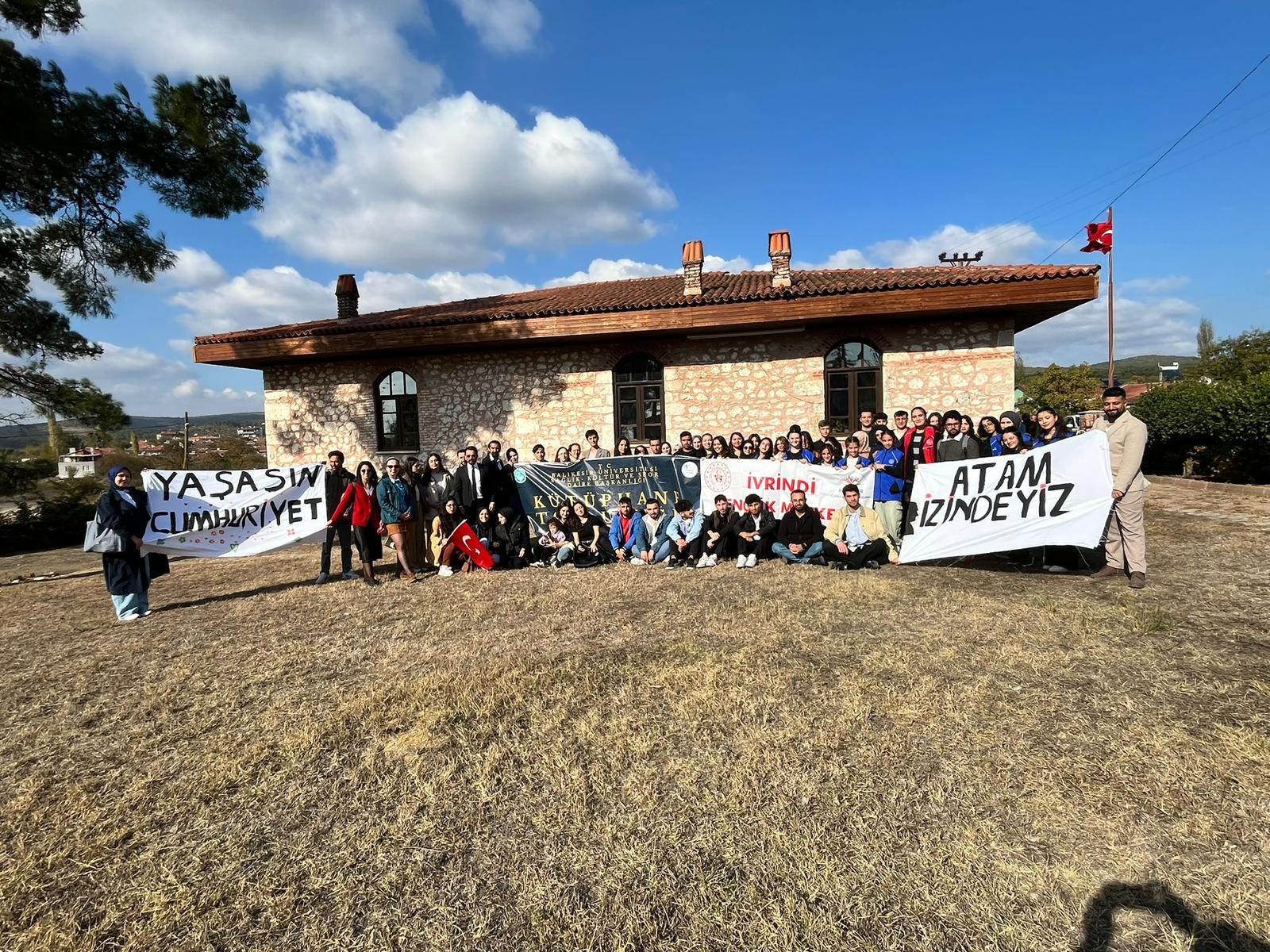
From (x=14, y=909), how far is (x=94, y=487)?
19.1 meters

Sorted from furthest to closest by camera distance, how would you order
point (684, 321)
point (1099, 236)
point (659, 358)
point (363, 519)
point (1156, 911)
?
point (1099, 236) → point (659, 358) → point (684, 321) → point (363, 519) → point (1156, 911)

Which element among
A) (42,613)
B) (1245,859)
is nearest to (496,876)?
(1245,859)

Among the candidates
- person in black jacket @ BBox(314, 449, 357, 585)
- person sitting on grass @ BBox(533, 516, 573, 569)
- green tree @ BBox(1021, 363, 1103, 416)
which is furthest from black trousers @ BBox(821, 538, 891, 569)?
green tree @ BBox(1021, 363, 1103, 416)

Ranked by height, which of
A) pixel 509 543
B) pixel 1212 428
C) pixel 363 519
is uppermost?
pixel 1212 428

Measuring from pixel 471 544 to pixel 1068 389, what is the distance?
43.0 meters

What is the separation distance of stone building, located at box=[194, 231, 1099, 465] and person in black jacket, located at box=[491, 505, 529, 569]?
4660 mm

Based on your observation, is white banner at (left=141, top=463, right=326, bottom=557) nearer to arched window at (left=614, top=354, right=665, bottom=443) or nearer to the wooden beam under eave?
the wooden beam under eave

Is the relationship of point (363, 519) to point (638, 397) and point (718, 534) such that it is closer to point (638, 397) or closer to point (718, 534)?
point (718, 534)

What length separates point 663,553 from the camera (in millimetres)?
8508

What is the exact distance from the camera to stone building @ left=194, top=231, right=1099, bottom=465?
11.4 metres

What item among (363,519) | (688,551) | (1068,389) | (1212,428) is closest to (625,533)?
(688,551)

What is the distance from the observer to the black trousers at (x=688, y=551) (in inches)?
329

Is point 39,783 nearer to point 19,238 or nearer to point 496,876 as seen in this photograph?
point 496,876

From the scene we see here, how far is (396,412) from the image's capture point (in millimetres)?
14172
